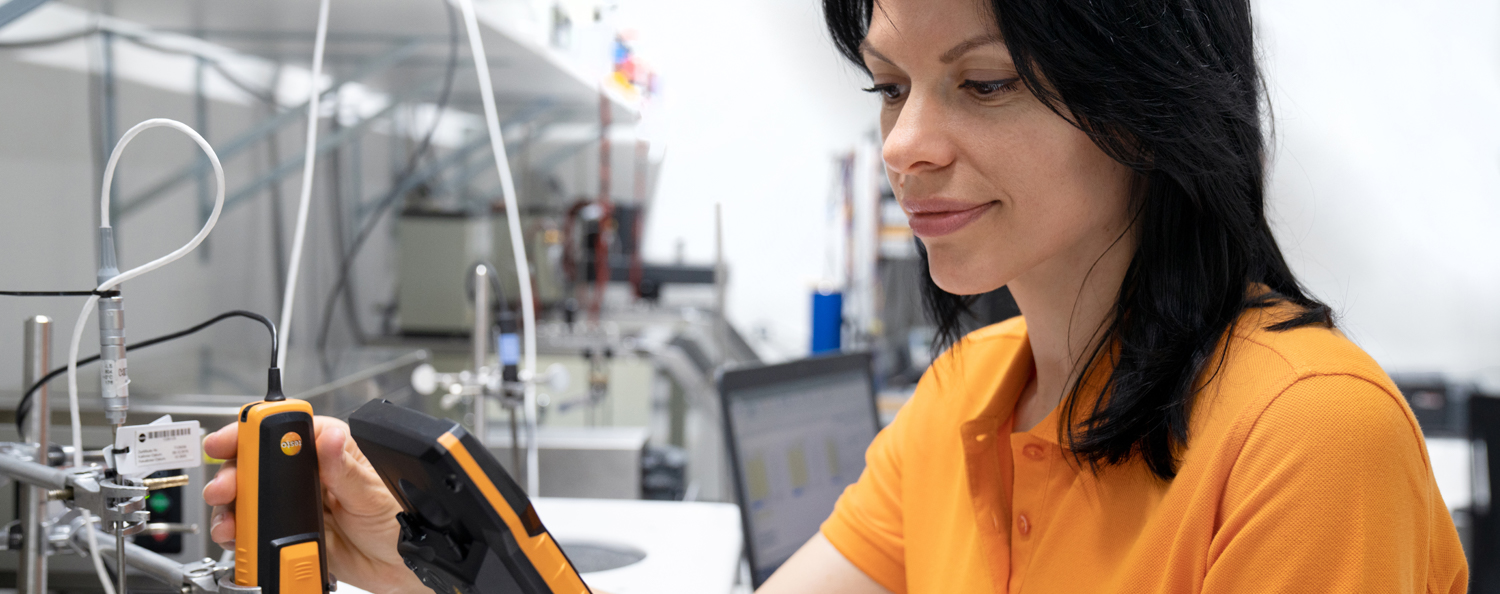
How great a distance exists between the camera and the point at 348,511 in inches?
28.0

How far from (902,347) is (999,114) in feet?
11.8

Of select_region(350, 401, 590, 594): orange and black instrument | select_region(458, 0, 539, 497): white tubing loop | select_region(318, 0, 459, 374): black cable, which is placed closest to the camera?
select_region(350, 401, 590, 594): orange and black instrument

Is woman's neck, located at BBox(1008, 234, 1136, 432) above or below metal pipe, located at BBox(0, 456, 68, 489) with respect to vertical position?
above

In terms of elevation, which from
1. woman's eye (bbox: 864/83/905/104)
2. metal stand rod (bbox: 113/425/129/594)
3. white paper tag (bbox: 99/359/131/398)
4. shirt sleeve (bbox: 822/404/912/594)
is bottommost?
Answer: shirt sleeve (bbox: 822/404/912/594)

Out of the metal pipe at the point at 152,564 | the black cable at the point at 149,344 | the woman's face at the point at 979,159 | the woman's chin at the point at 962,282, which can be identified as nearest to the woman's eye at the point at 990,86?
the woman's face at the point at 979,159

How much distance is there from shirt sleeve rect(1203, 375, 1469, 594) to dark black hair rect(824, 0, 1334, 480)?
2.9 inches

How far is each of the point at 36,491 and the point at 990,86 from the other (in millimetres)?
772

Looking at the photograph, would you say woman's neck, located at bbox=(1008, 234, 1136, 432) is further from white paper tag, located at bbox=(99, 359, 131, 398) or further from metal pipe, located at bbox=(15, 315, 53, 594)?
metal pipe, located at bbox=(15, 315, 53, 594)

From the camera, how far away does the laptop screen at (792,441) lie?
1.19m

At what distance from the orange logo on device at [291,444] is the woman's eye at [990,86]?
0.50 metres

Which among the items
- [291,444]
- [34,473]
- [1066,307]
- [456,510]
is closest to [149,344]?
[34,473]

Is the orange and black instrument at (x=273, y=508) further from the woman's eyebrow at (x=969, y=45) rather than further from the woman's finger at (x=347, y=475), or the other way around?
the woman's eyebrow at (x=969, y=45)

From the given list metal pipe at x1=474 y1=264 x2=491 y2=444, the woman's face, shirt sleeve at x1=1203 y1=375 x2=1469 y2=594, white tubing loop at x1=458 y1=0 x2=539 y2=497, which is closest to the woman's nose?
the woman's face

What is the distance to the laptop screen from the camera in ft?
3.92
